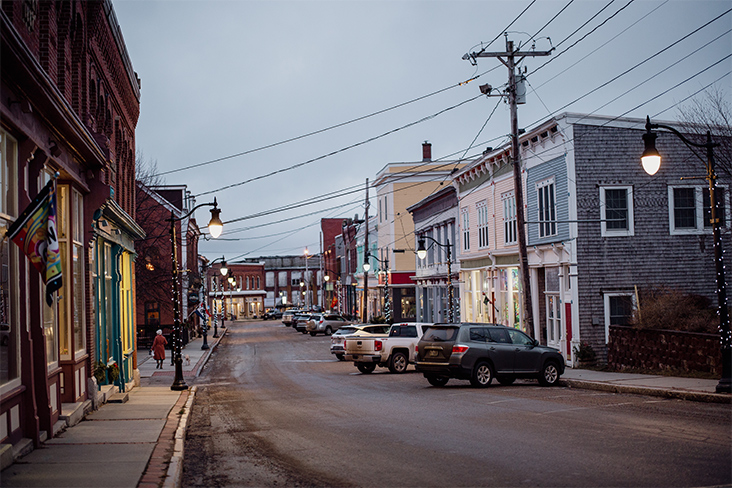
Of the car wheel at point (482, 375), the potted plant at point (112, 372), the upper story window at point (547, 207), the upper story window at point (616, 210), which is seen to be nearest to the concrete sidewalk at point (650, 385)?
the car wheel at point (482, 375)

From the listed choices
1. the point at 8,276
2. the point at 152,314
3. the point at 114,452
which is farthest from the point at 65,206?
the point at 152,314

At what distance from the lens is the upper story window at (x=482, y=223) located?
37.0 m

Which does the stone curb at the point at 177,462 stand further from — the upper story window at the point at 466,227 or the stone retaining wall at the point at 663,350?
the upper story window at the point at 466,227

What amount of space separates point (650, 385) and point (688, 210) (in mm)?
11153

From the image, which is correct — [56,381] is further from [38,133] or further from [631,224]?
[631,224]

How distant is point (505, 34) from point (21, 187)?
62.3 ft

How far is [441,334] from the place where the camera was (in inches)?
817

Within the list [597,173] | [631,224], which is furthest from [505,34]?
[631,224]

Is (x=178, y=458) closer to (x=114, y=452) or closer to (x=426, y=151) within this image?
(x=114, y=452)

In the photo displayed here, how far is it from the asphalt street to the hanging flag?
10.5 feet

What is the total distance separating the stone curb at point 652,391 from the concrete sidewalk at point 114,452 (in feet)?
35.3

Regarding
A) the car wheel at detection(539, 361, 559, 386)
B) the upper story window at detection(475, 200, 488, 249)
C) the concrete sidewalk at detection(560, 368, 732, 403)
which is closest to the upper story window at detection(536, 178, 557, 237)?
the concrete sidewalk at detection(560, 368, 732, 403)

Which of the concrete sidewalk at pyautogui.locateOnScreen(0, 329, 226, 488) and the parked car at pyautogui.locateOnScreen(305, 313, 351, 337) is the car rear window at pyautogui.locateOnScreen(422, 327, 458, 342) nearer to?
the concrete sidewalk at pyautogui.locateOnScreen(0, 329, 226, 488)

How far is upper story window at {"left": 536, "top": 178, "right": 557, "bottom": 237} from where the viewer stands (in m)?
28.5
